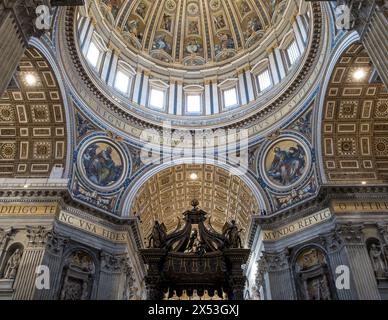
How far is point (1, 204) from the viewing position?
15.7 meters

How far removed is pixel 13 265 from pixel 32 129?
245 inches

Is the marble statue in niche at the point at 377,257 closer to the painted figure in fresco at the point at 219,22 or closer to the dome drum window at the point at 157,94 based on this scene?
the dome drum window at the point at 157,94

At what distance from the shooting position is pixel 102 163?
1912 centimetres

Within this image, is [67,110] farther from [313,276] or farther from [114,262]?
[313,276]

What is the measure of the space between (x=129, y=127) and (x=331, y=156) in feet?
34.9

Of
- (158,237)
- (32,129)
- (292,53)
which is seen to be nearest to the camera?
(158,237)

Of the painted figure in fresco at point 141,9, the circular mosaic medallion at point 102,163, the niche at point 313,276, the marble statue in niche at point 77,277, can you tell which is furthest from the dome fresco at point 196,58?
the marble statue in niche at point 77,277

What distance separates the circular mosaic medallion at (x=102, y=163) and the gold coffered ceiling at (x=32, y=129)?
1.27 m

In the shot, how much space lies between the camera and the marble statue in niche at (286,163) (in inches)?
725

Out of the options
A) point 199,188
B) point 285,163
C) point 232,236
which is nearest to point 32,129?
point 199,188

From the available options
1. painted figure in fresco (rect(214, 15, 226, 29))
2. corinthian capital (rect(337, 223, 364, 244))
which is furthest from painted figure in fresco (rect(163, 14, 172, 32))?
corinthian capital (rect(337, 223, 364, 244))

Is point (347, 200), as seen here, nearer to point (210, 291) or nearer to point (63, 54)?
point (210, 291)

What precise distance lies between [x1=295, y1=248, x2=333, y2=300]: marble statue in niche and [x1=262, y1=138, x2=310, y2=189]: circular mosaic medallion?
3749 mm

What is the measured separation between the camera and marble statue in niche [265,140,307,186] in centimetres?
1842
